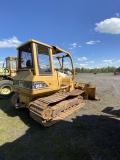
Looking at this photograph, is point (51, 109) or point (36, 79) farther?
point (51, 109)

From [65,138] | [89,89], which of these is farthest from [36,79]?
[89,89]

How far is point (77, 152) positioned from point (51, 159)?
0.68 m

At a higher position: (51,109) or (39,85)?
(39,85)

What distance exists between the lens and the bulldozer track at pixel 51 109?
4964mm

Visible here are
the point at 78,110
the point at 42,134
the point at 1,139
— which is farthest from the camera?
the point at 78,110

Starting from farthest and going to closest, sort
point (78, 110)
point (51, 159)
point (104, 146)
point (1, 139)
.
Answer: point (78, 110) → point (1, 139) → point (104, 146) → point (51, 159)

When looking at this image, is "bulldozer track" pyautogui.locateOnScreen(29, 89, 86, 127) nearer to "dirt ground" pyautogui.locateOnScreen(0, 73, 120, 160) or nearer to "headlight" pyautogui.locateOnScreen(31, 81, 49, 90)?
"dirt ground" pyautogui.locateOnScreen(0, 73, 120, 160)

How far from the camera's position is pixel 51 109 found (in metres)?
5.21

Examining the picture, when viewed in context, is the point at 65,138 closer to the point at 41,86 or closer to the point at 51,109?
the point at 51,109

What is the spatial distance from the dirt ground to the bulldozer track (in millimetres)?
248

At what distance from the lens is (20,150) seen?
3.89 meters

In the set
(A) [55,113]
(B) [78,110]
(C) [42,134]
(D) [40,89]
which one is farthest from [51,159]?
(B) [78,110]

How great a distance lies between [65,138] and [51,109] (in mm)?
1180

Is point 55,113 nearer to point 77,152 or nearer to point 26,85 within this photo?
point 26,85
